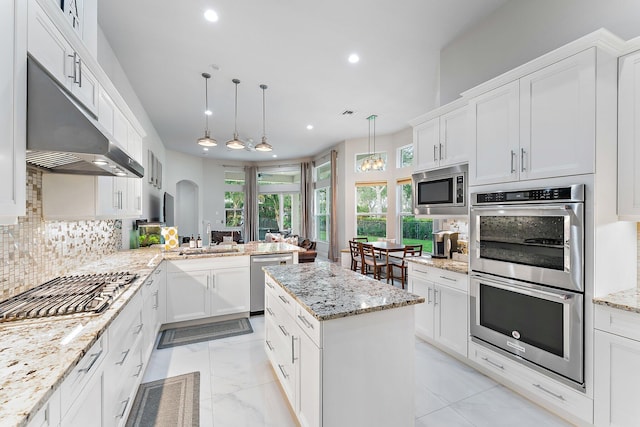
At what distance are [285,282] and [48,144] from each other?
149cm

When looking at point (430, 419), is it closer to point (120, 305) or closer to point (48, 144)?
point (120, 305)

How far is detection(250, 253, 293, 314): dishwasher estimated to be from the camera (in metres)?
3.69

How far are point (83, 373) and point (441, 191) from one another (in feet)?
9.81

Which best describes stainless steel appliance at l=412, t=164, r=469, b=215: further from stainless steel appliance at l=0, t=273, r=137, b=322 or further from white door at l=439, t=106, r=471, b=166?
stainless steel appliance at l=0, t=273, r=137, b=322

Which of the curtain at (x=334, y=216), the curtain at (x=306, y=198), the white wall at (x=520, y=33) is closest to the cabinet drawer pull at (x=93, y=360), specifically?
the white wall at (x=520, y=33)

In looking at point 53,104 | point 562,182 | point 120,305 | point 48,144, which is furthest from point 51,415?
point 562,182

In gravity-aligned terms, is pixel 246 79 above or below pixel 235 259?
above

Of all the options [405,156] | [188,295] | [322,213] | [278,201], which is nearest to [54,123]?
[188,295]

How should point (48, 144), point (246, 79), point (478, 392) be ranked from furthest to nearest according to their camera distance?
point (246, 79) < point (478, 392) < point (48, 144)

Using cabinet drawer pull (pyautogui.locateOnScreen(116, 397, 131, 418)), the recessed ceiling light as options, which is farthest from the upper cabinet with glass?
cabinet drawer pull (pyautogui.locateOnScreen(116, 397, 131, 418))

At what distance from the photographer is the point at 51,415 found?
905 mm

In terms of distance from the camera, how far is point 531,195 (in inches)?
79.7

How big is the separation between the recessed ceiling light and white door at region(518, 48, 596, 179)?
9.23ft

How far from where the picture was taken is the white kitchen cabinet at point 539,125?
5.86 ft
